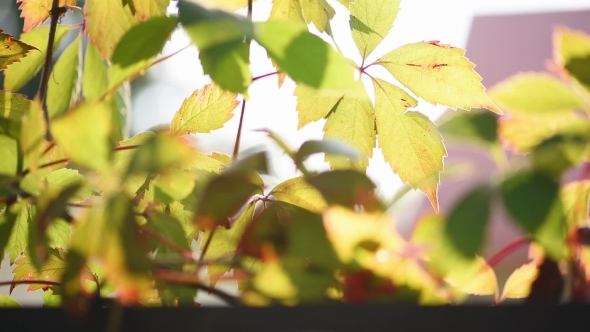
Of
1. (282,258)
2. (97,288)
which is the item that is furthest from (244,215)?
(282,258)

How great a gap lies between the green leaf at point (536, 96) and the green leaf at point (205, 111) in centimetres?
36

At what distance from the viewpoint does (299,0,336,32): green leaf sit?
1.86 feet

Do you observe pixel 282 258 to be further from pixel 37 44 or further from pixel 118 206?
pixel 37 44

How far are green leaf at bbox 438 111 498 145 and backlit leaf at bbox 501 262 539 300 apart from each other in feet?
0.36

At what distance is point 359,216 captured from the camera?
24cm

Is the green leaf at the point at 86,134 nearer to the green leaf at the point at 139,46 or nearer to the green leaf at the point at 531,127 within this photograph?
the green leaf at the point at 139,46

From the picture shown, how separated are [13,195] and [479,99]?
44cm

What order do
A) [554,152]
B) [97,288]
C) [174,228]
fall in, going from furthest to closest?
1. [97,288]
2. [174,228]
3. [554,152]

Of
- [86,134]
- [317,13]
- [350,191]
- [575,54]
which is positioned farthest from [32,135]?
[317,13]

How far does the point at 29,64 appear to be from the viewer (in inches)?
24.7

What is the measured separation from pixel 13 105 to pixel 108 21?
134 mm

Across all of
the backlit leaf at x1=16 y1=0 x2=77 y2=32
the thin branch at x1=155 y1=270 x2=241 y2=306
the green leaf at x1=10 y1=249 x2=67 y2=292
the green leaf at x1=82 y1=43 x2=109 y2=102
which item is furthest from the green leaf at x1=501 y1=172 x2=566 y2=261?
the backlit leaf at x1=16 y1=0 x2=77 y2=32

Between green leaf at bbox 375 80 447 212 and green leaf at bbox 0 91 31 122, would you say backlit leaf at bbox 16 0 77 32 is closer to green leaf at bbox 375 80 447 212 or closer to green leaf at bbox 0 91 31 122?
green leaf at bbox 0 91 31 122

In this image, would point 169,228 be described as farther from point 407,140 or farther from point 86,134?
point 407,140
